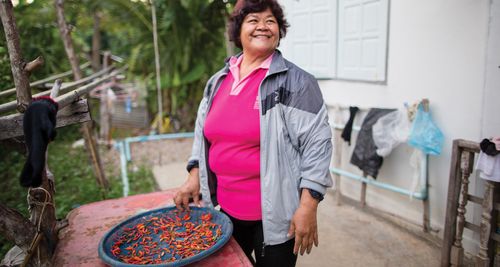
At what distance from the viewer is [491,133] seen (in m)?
2.60

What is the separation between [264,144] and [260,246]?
1.64ft

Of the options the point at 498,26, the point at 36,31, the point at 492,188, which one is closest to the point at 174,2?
the point at 36,31

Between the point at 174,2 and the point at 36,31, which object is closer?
the point at 36,31

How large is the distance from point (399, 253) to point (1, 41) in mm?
→ 3249

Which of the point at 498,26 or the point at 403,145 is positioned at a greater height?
the point at 498,26

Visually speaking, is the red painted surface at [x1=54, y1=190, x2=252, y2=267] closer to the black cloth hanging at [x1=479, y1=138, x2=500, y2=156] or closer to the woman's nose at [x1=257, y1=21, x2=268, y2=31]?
the woman's nose at [x1=257, y1=21, x2=268, y2=31]

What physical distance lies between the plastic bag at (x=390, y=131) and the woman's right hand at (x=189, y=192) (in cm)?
208

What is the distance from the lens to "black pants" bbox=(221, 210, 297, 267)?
61.5 inches

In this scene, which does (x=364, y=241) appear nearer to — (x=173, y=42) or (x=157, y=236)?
(x=157, y=236)

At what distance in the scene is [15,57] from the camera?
1302 mm

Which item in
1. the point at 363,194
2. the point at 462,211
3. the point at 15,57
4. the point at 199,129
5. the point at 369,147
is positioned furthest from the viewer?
the point at 363,194

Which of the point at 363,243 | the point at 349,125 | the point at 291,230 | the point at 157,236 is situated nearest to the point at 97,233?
the point at 157,236

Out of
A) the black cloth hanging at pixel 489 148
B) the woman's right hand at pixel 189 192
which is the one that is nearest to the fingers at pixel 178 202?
the woman's right hand at pixel 189 192

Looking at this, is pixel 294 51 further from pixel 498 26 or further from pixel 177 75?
pixel 177 75
